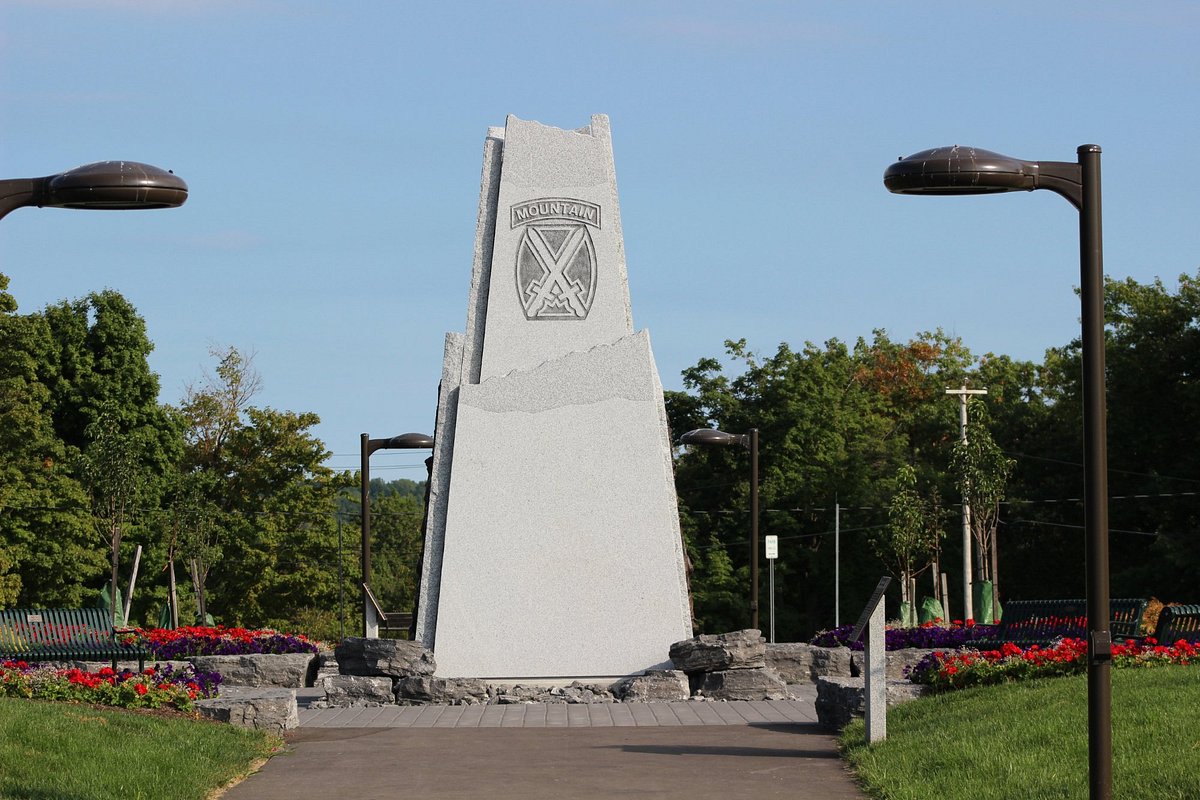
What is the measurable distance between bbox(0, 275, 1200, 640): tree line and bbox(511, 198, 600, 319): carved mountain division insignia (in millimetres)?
20046

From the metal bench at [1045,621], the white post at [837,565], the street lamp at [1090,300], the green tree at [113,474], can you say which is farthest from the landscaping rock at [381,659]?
the white post at [837,565]

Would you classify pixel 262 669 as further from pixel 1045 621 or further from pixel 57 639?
pixel 1045 621

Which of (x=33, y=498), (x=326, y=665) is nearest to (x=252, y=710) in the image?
(x=326, y=665)

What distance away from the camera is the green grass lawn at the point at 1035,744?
9.47 metres

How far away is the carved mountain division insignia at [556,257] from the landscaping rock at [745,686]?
15.8 ft

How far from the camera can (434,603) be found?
18.9 metres

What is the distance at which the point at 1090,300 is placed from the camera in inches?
316

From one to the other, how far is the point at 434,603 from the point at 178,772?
8132 mm

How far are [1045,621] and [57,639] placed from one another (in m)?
12.9

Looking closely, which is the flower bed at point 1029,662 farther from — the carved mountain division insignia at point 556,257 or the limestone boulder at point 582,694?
the carved mountain division insignia at point 556,257

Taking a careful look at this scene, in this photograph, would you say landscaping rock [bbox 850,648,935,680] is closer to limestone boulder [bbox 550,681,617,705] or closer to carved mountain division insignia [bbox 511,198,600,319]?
limestone boulder [bbox 550,681,617,705]

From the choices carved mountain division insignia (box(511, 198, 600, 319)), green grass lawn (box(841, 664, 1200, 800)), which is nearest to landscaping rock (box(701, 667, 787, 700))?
green grass lawn (box(841, 664, 1200, 800))

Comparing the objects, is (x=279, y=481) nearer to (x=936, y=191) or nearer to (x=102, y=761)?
(x=102, y=761)

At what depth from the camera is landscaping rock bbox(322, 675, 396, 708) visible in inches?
687
